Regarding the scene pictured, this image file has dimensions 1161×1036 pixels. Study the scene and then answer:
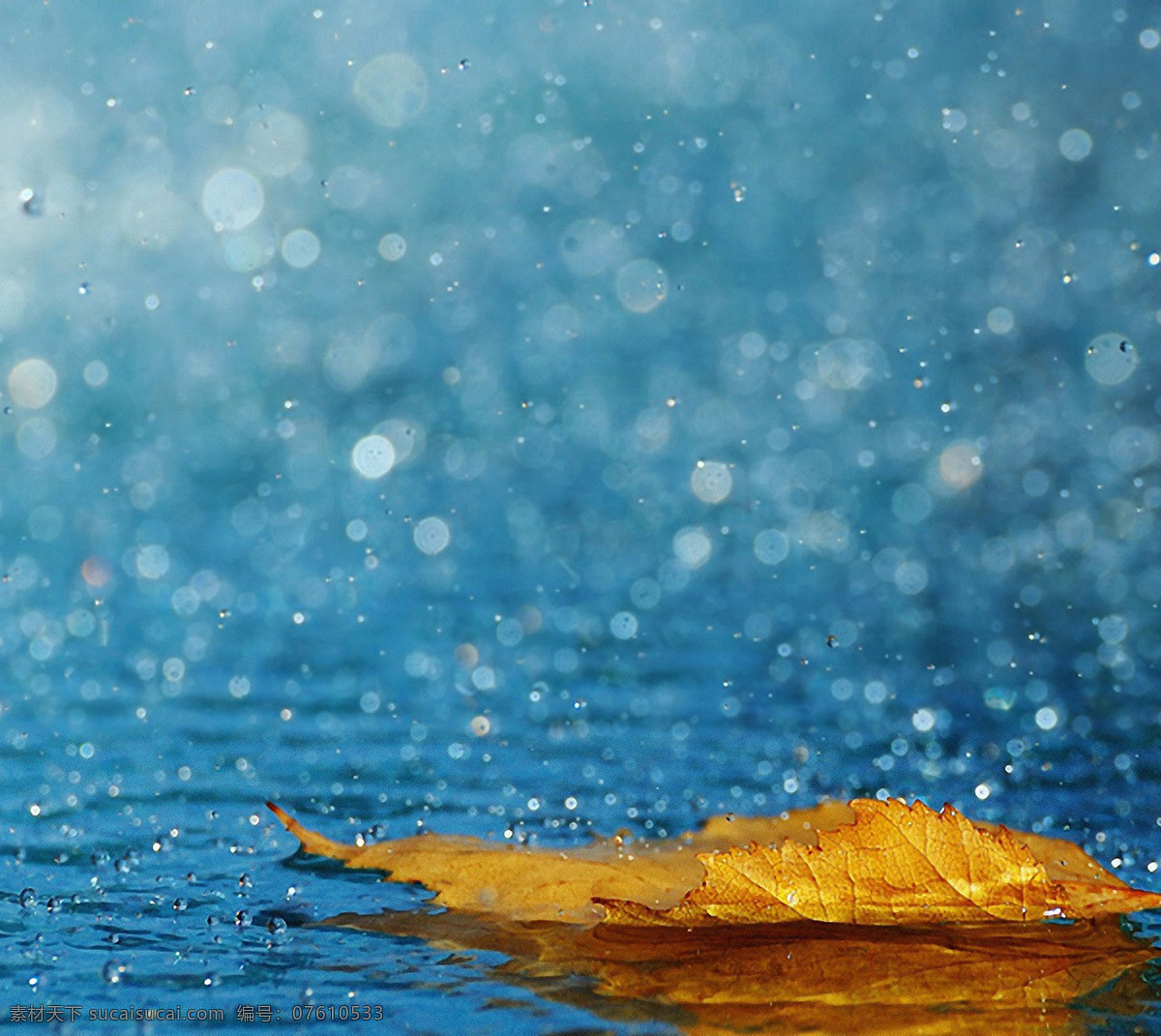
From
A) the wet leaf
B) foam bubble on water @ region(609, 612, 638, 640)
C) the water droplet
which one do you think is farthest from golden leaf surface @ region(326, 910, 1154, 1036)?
foam bubble on water @ region(609, 612, 638, 640)

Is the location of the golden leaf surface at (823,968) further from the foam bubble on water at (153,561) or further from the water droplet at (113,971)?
the foam bubble on water at (153,561)

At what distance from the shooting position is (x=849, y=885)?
1.51 m

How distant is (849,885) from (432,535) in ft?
13.3

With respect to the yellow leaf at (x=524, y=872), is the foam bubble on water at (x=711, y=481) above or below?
above

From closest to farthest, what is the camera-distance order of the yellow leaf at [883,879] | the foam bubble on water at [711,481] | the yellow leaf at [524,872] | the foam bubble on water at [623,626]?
the yellow leaf at [883,879], the yellow leaf at [524,872], the foam bubble on water at [623,626], the foam bubble on water at [711,481]

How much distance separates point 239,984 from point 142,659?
79.2 inches

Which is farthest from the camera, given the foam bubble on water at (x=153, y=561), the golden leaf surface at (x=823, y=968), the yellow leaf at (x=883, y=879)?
the foam bubble on water at (x=153, y=561)

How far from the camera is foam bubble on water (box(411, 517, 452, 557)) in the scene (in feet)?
17.0

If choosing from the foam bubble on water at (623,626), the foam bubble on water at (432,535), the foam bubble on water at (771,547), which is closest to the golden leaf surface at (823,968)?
the foam bubble on water at (623,626)

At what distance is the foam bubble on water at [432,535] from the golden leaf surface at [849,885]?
347 cm

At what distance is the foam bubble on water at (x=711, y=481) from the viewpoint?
250 inches

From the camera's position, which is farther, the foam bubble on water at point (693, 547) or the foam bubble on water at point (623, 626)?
the foam bubble on water at point (693, 547)

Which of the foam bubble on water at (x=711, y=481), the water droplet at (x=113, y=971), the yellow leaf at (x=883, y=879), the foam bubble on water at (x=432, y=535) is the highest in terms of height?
the foam bubble on water at (x=711, y=481)

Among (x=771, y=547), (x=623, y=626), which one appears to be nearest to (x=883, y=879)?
(x=623, y=626)
